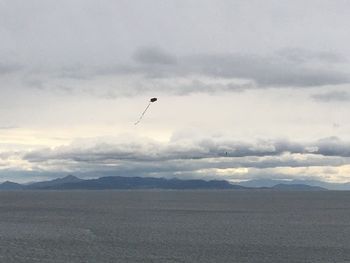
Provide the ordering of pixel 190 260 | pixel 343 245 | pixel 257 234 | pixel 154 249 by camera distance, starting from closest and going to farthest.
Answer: pixel 190 260
pixel 154 249
pixel 343 245
pixel 257 234

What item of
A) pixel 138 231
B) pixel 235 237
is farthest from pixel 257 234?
pixel 138 231

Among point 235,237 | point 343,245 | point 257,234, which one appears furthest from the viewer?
point 257,234

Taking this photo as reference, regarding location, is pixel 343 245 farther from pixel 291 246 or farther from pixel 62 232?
pixel 62 232

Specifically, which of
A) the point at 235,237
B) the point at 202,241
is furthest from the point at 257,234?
the point at 202,241

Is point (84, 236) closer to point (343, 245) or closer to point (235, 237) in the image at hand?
Answer: point (235, 237)

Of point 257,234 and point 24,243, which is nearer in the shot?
point 24,243

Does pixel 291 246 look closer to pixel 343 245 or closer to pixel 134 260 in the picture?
pixel 343 245

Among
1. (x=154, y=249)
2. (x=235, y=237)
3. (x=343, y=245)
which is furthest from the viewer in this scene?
(x=235, y=237)

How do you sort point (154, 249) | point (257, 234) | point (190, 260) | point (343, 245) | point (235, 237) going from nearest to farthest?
point (190, 260) → point (154, 249) → point (343, 245) → point (235, 237) → point (257, 234)

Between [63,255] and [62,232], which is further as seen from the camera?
[62,232]
